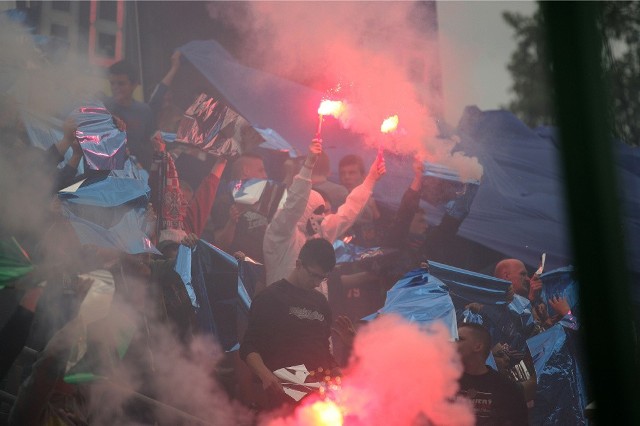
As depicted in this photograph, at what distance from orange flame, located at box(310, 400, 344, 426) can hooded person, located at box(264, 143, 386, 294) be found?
72 cm

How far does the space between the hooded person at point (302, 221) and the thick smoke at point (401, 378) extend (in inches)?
20.1

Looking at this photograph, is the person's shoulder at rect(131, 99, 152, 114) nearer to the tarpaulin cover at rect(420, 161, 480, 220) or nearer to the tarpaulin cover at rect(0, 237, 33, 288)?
the tarpaulin cover at rect(0, 237, 33, 288)

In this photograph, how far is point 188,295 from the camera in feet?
15.4

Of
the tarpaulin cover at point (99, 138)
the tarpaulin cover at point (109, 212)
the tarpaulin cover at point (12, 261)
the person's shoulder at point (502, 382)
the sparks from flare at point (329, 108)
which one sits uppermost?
the sparks from flare at point (329, 108)

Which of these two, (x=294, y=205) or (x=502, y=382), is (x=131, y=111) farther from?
(x=502, y=382)

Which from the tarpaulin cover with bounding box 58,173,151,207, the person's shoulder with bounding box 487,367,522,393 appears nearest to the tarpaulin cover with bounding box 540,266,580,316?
the person's shoulder with bounding box 487,367,522,393

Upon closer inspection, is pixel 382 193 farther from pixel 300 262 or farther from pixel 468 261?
pixel 300 262

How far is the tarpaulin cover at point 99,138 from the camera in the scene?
4684mm

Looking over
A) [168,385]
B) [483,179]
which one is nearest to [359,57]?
[483,179]

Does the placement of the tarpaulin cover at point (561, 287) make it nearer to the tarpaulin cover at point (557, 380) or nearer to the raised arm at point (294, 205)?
the tarpaulin cover at point (557, 380)

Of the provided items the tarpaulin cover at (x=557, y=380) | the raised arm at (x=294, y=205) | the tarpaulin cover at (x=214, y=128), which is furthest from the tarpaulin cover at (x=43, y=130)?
the tarpaulin cover at (x=557, y=380)

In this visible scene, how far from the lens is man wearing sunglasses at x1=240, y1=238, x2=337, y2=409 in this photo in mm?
4504

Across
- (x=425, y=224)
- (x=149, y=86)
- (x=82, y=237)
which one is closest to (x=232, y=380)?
(x=82, y=237)

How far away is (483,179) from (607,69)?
284 centimetres
